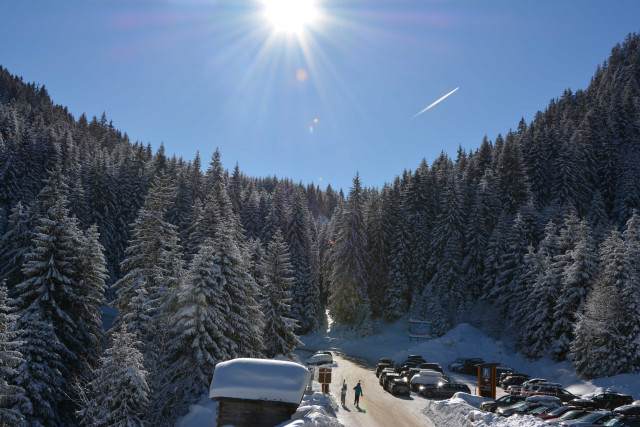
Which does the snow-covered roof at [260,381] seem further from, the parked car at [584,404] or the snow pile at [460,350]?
the snow pile at [460,350]

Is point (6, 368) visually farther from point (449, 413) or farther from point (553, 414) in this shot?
point (553, 414)

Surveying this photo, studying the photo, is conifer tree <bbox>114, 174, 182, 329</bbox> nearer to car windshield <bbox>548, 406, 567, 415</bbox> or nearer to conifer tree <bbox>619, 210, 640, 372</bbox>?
car windshield <bbox>548, 406, 567, 415</bbox>

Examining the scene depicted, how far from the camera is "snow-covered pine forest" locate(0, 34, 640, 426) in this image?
23797 mm

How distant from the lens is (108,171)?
65.1 meters

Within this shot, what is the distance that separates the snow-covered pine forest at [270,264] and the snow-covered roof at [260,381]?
375 centimetres

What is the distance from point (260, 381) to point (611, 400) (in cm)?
2355

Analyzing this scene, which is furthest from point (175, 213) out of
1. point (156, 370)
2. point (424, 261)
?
point (156, 370)

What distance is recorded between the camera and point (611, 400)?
26.8 metres

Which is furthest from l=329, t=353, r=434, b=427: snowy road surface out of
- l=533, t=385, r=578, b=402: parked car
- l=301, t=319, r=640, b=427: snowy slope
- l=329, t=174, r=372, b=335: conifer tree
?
l=329, t=174, r=372, b=335: conifer tree

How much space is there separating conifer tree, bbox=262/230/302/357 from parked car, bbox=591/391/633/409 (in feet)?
70.6

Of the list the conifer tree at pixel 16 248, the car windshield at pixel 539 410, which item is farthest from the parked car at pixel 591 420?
the conifer tree at pixel 16 248

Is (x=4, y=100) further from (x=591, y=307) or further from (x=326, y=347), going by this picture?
(x=591, y=307)

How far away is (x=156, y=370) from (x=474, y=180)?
6367 centimetres

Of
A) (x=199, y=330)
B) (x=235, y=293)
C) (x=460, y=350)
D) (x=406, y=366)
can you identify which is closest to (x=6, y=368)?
(x=199, y=330)
